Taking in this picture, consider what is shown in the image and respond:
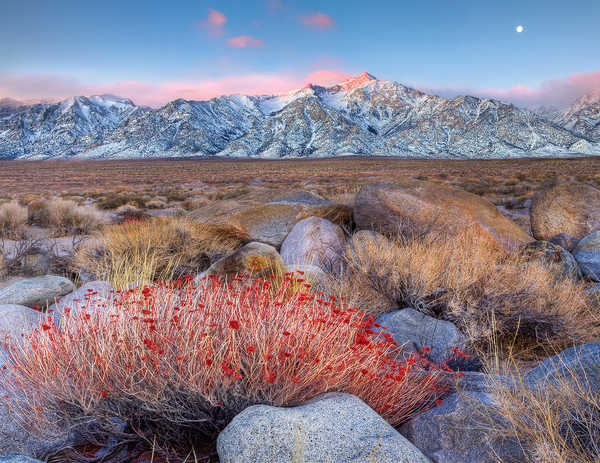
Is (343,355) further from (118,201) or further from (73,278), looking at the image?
(118,201)

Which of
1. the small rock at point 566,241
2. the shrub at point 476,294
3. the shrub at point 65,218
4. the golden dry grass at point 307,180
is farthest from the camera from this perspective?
the golden dry grass at point 307,180

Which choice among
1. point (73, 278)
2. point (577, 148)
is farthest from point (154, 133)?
point (73, 278)

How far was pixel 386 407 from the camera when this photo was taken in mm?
2539

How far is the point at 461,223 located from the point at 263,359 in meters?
5.12

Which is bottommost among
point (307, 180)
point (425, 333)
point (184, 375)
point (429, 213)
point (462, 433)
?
point (307, 180)

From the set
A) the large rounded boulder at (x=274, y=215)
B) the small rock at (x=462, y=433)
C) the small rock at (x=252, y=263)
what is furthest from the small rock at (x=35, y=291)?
the small rock at (x=462, y=433)

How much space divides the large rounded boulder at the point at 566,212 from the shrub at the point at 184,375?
23.0ft

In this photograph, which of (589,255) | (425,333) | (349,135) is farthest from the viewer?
(349,135)

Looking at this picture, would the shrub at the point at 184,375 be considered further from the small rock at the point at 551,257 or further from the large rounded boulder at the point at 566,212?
the large rounded boulder at the point at 566,212

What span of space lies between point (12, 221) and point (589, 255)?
13.8 m

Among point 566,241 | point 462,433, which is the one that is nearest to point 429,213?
point 566,241

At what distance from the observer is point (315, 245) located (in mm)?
6555

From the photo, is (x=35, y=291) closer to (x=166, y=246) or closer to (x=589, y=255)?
(x=166, y=246)

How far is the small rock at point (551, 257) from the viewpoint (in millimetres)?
5773
